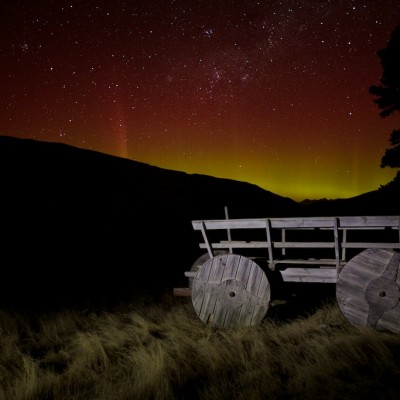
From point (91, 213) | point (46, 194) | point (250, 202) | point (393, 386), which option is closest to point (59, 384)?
point (393, 386)

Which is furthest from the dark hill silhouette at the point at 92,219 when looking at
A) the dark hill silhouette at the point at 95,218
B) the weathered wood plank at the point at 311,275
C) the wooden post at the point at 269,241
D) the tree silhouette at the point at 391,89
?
the tree silhouette at the point at 391,89

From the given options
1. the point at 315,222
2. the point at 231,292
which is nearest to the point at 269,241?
the point at 315,222

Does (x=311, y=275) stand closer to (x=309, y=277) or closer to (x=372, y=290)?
(x=309, y=277)

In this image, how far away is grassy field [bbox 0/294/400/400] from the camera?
4.05 m

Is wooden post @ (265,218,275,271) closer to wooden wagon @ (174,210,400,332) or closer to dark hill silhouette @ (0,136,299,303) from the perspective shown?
wooden wagon @ (174,210,400,332)

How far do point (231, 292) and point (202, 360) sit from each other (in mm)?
1329

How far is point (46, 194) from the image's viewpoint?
760 inches

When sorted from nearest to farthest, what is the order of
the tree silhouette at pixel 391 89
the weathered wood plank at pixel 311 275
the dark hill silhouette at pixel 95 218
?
the weathered wood plank at pixel 311 275 → the dark hill silhouette at pixel 95 218 → the tree silhouette at pixel 391 89

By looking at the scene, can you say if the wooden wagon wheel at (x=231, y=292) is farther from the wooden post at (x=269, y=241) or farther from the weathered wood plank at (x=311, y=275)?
the weathered wood plank at (x=311, y=275)

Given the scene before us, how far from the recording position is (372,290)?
5.22m

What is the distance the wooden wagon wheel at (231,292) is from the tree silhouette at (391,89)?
13574mm

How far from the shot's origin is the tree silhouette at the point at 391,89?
1628 cm

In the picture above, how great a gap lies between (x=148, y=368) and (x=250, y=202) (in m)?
28.0

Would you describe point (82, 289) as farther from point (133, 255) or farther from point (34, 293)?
point (133, 255)
